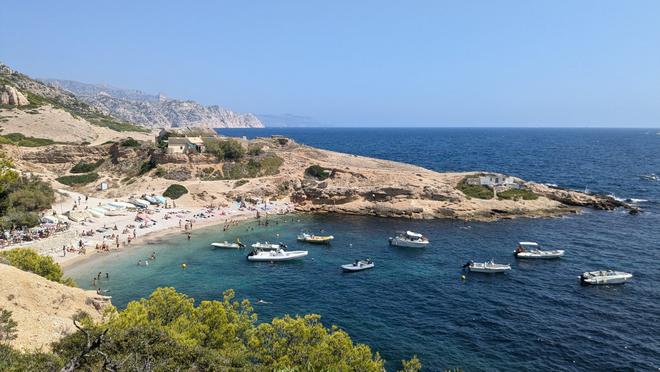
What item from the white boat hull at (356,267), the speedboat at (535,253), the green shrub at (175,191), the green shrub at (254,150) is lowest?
the white boat hull at (356,267)

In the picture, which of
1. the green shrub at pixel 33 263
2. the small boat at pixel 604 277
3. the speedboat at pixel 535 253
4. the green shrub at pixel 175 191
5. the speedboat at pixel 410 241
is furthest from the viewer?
the green shrub at pixel 175 191

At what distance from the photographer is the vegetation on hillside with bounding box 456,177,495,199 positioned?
74.0 metres

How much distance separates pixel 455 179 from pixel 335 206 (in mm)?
25641

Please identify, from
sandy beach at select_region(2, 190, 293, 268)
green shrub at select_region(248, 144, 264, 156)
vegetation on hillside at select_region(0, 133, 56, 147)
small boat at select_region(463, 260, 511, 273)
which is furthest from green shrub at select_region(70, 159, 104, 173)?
small boat at select_region(463, 260, 511, 273)

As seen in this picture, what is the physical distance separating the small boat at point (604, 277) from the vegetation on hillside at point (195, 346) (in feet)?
103

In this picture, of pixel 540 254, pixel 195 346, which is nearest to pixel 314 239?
pixel 540 254

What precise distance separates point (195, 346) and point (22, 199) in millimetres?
55466

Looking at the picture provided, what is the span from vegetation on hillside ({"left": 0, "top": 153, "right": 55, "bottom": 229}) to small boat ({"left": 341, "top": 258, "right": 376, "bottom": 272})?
38380 mm

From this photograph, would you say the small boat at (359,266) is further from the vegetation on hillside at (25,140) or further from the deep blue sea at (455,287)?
the vegetation on hillside at (25,140)

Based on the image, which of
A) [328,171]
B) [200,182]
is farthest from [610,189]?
[200,182]

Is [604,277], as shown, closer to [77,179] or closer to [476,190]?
[476,190]

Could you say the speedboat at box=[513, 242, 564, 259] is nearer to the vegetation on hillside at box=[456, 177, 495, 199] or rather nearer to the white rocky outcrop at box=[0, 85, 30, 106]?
the vegetation on hillside at box=[456, 177, 495, 199]

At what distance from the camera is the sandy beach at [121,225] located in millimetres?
48625

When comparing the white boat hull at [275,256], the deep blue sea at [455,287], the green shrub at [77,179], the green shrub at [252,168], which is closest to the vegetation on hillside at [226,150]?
the green shrub at [252,168]
